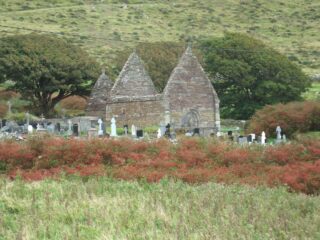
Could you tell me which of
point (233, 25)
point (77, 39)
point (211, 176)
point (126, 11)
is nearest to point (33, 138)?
point (211, 176)

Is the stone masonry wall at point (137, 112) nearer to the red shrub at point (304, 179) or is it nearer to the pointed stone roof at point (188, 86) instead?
the pointed stone roof at point (188, 86)

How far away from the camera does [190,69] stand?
41031 mm

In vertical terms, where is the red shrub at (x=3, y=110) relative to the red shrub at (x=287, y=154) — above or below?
above

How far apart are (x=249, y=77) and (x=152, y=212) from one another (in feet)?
136

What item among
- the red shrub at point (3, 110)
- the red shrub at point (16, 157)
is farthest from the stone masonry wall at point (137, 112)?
the red shrub at point (16, 157)

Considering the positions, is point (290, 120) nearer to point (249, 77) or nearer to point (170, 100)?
point (170, 100)

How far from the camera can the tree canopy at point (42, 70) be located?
53094 millimetres

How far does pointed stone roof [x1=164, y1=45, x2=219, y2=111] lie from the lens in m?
40.5

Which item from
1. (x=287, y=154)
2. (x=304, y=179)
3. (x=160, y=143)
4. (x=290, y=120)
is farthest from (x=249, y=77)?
(x=304, y=179)

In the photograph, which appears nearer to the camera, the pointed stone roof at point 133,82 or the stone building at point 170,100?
the stone building at point 170,100

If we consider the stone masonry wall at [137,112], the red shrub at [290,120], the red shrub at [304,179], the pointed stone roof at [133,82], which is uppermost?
the pointed stone roof at [133,82]

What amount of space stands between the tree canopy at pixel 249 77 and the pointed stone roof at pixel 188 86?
12061 mm

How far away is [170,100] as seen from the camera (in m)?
40.2

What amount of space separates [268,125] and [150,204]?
86.3 feet
